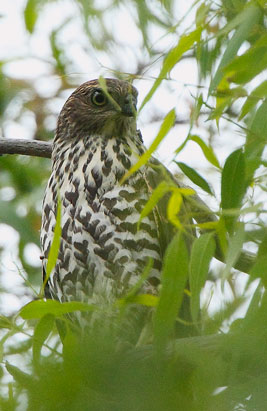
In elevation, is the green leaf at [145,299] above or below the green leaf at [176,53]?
below

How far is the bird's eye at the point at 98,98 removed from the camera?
142 inches

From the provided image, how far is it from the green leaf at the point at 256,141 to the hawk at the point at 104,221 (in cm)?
137

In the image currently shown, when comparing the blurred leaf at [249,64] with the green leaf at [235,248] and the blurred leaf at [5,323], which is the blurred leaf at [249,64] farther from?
the blurred leaf at [5,323]

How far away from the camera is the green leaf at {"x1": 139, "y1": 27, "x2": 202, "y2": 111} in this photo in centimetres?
162

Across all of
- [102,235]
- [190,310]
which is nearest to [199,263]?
[190,310]

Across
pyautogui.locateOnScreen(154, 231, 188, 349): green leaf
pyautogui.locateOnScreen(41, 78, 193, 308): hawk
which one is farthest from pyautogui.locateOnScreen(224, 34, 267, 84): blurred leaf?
pyautogui.locateOnScreen(41, 78, 193, 308): hawk

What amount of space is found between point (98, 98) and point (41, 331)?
211cm

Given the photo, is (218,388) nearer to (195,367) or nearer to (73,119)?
(195,367)

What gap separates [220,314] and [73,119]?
254 centimetres

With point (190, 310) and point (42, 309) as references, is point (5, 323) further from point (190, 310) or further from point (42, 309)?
point (190, 310)

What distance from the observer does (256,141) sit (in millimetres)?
1562

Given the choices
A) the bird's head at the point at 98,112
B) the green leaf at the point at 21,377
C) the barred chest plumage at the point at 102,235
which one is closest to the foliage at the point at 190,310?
the green leaf at the point at 21,377

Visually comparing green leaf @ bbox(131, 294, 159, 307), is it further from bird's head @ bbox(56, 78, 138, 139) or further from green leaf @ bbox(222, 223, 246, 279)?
bird's head @ bbox(56, 78, 138, 139)

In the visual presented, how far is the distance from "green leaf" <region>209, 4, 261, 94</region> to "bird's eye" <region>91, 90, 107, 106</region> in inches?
79.4
